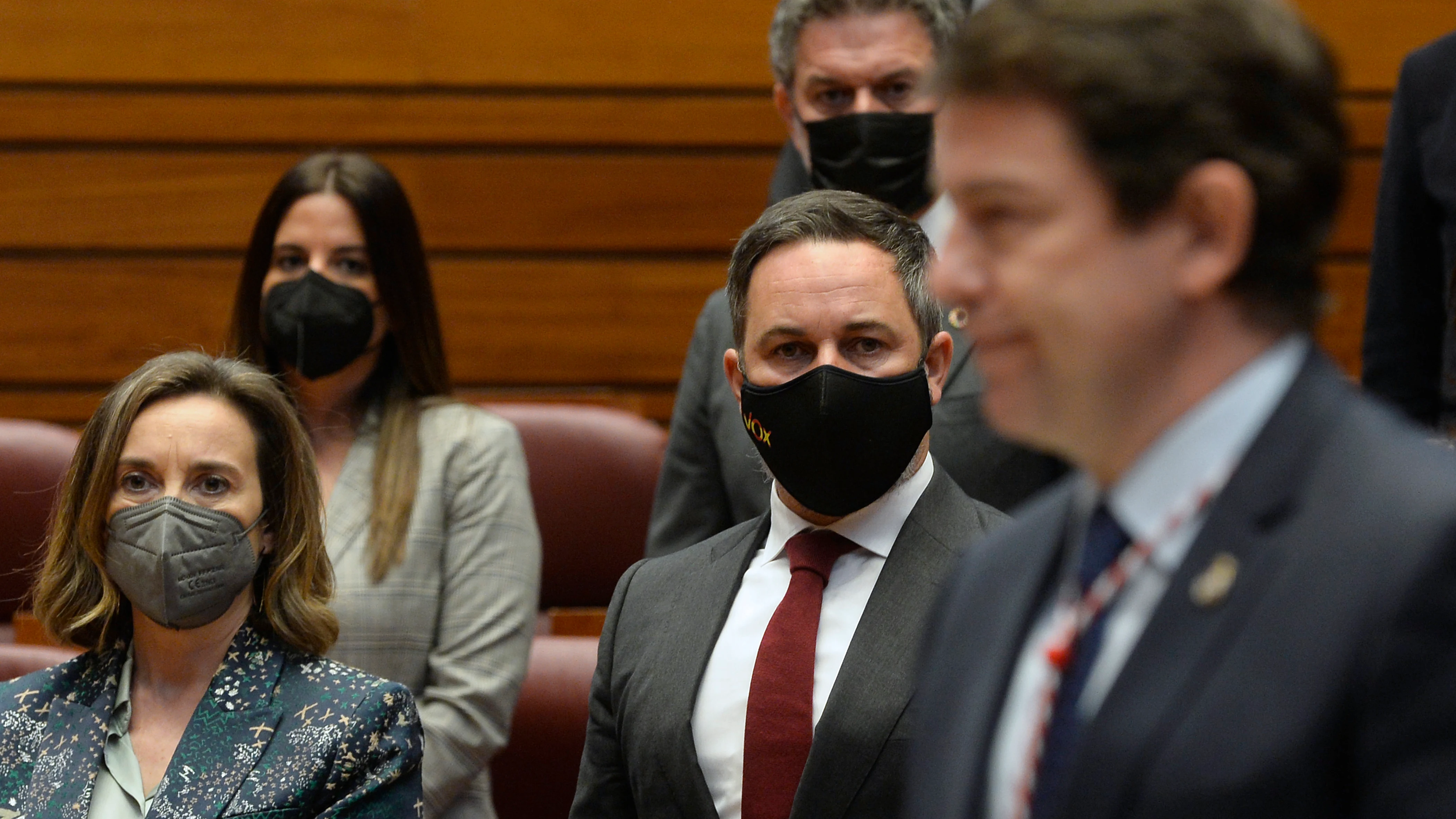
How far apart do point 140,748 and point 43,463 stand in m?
1.46

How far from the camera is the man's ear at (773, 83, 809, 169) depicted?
259 centimetres

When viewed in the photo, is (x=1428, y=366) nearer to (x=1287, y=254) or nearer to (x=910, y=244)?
(x=910, y=244)

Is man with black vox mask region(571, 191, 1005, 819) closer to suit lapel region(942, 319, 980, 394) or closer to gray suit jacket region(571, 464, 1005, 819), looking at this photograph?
gray suit jacket region(571, 464, 1005, 819)

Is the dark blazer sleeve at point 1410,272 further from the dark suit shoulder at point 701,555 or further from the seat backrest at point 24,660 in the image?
the seat backrest at point 24,660

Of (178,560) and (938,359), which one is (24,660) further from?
(938,359)

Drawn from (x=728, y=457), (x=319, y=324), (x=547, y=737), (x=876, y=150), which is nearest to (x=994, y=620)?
(x=728, y=457)

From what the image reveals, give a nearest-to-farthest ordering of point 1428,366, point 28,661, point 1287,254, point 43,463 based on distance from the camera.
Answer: point 1287,254, point 1428,366, point 28,661, point 43,463

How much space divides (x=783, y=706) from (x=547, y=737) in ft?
4.18

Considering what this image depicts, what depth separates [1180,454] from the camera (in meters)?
0.88

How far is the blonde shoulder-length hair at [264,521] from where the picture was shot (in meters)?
2.07

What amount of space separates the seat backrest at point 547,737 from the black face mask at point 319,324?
65 cm

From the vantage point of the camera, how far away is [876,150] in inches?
97.5

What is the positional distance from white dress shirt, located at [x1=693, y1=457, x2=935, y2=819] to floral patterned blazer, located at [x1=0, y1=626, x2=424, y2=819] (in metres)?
0.47

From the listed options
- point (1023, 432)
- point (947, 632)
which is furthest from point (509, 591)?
point (1023, 432)
